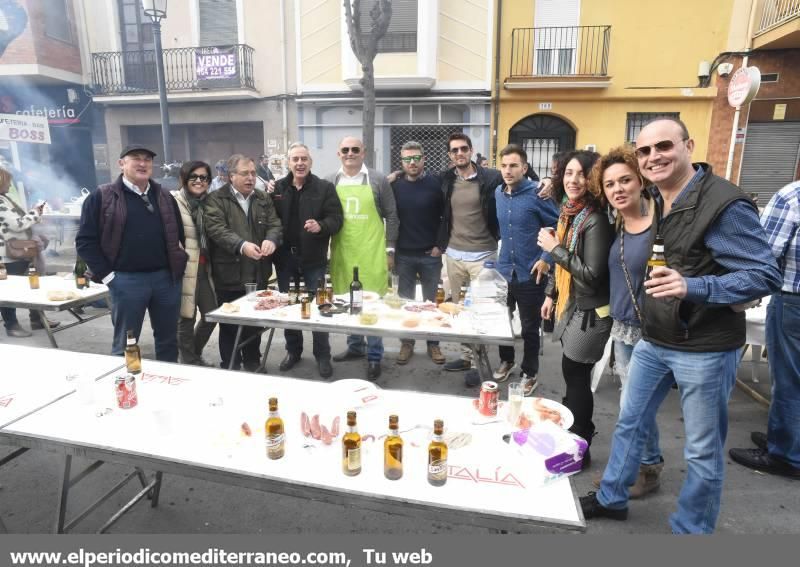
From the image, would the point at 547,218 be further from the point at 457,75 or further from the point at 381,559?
the point at 457,75

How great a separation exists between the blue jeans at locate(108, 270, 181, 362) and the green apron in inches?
58.1

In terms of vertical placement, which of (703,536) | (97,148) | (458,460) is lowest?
(703,536)

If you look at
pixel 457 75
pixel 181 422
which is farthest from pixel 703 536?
pixel 457 75

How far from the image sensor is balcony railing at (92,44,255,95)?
40.5ft

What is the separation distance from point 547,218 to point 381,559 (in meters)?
2.96

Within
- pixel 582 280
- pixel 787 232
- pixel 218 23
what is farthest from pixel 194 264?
pixel 218 23

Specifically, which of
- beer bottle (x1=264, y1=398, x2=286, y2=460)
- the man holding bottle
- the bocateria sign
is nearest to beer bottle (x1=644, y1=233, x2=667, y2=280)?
beer bottle (x1=264, y1=398, x2=286, y2=460)

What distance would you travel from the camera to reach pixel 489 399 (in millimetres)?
2174

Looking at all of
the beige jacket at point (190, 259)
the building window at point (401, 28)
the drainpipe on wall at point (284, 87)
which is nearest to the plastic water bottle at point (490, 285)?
the beige jacket at point (190, 259)

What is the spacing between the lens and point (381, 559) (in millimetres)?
1934

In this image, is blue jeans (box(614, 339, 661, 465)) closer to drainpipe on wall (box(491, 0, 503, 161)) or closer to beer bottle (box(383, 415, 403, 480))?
beer bottle (box(383, 415, 403, 480))

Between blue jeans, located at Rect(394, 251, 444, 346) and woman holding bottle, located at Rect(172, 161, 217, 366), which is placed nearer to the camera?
woman holding bottle, located at Rect(172, 161, 217, 366)

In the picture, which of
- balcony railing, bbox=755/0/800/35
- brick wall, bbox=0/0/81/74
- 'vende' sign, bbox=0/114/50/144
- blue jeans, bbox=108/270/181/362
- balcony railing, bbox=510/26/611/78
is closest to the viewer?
blue jeans, bbox=108/270/181/362

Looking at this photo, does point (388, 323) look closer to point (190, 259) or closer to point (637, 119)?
point (190, 259)
